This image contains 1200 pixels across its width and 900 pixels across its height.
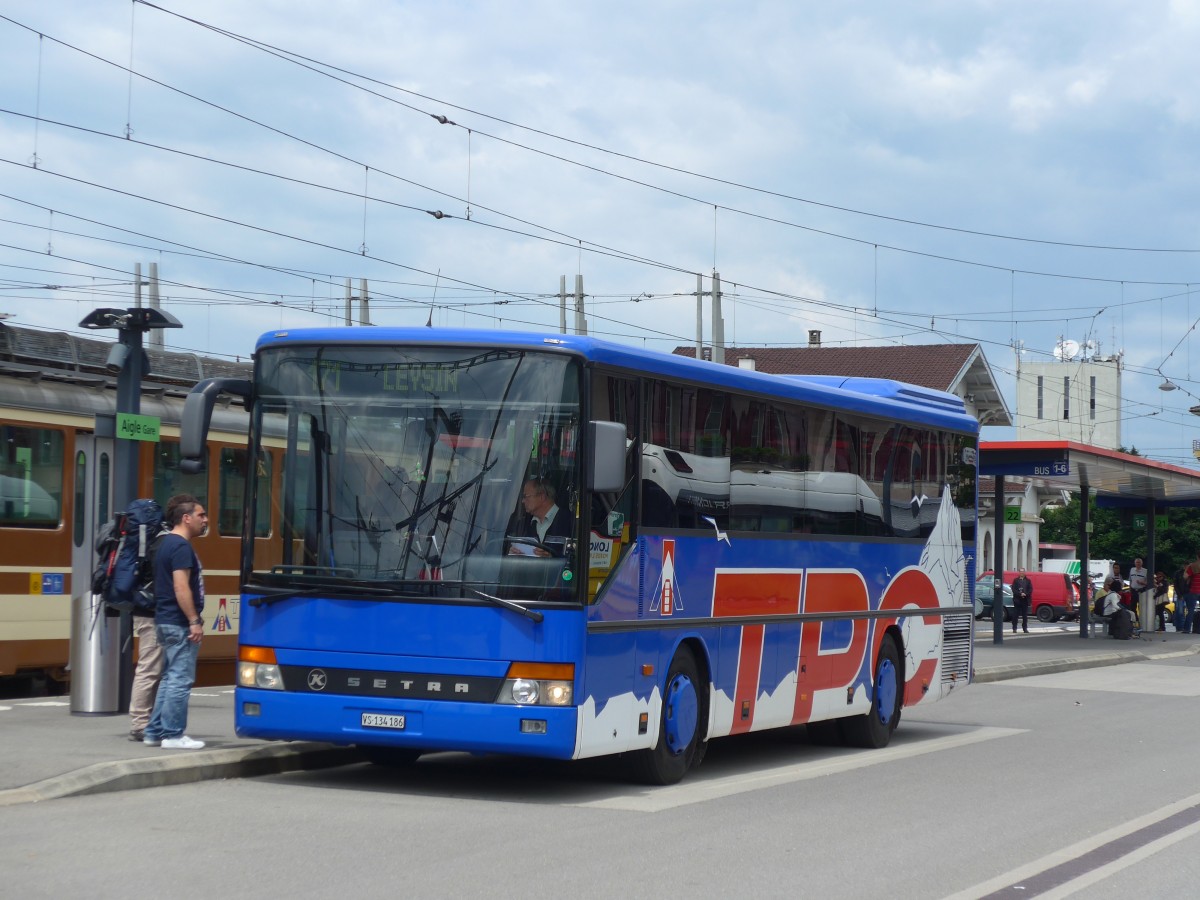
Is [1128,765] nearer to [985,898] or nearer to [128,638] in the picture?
[985,898]

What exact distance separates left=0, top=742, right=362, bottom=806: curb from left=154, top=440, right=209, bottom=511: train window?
6541 millimetres

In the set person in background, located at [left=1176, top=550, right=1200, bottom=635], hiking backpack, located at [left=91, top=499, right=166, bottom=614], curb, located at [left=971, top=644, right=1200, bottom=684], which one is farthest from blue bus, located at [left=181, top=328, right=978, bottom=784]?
person in background, located at [left=1176, top=550, right=1200, bottom=635]

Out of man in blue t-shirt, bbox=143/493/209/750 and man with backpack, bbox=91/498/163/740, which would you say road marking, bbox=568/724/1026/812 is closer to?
man in blue t-shirt, bbox=143/493/209/750

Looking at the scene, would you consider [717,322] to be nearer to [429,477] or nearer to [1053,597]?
[429,477]

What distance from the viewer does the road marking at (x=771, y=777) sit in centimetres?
1090

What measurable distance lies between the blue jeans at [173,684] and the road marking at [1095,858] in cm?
554

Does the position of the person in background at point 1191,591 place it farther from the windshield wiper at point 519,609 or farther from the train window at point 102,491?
the windshield wiper at point 519,609

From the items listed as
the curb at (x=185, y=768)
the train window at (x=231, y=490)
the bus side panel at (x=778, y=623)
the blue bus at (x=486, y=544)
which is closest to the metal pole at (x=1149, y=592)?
the bus side panel at (x=778, y=623)

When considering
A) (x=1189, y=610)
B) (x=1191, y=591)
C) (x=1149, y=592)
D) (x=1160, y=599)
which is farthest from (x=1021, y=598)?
(x=1191, y=591)

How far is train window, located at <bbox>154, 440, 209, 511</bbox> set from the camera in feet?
59.7

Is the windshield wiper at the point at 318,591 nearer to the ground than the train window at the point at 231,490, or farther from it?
nearer to the ground

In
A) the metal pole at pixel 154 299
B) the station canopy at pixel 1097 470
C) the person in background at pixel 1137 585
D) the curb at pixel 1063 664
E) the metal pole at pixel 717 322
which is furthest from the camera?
the metal pole at pixel 154 299

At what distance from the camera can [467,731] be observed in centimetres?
1038

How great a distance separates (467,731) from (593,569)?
1.24m
